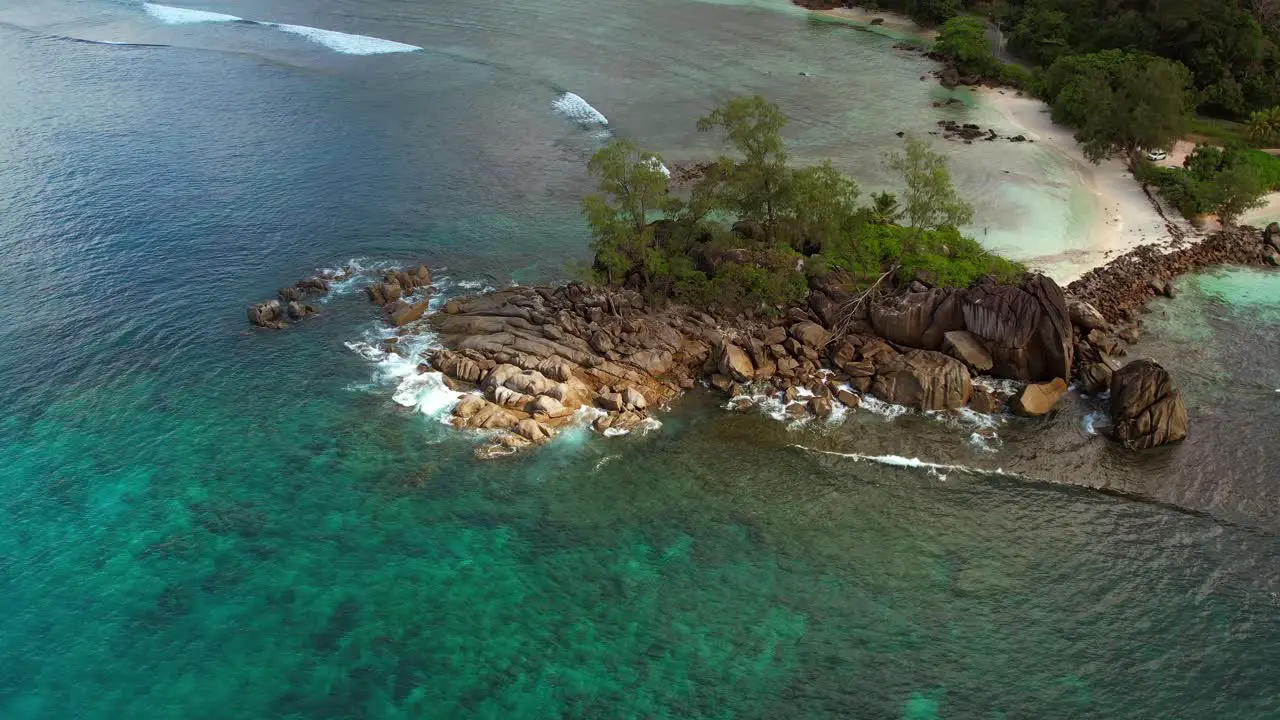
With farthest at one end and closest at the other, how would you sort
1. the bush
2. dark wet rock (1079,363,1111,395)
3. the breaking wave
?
the breaking wave
the bush
dark wet rock (1079,363,1111,395)

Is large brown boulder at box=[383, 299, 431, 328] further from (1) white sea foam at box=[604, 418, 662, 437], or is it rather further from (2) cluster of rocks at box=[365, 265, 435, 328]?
(1) white sea foam at box=[604, 418, 662, 437]

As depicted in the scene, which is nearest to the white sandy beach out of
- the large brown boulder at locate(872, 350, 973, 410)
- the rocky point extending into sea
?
the rocky point extending into sea

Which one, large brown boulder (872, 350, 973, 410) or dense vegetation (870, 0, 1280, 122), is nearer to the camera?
large brown boulder (872, 350, 973, 410)

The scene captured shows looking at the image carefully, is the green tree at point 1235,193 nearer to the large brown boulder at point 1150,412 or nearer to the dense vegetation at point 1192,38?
the dense vegetation at point 1192,38

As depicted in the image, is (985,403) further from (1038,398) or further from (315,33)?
(315,33)

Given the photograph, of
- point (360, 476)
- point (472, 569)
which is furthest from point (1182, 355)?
point (360, 476)
